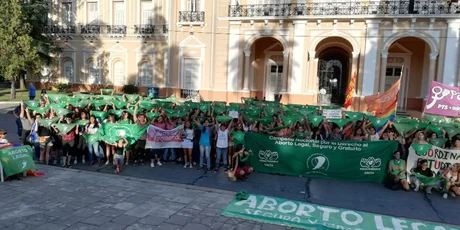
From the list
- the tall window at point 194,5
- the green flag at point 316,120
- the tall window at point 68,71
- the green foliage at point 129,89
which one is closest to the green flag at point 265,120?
the green flag at point 316,120

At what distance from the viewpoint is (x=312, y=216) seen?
7.38m

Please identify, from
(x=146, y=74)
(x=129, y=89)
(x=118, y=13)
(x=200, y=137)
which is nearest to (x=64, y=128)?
(x=200, y=137)

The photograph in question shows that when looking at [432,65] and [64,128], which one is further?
Answer: [432,65]

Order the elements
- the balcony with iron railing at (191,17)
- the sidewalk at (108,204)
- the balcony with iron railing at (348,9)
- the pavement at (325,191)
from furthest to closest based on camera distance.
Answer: the balcony with iron railing at (191,17), the balcony with iron railing at (348,9), the pavement at (325,191), the sidewalk at (108,204)

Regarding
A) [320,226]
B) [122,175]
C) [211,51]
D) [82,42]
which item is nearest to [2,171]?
[122,175]

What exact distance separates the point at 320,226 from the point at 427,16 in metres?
20.1

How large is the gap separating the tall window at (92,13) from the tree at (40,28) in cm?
358

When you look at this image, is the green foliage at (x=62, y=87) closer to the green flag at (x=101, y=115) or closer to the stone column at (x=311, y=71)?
Result: the green flag at (x=101, y=115)

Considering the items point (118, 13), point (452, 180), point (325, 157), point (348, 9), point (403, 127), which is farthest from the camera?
point (118, 13)

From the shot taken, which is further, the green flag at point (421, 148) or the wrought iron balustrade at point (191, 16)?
the wrought iron balustrade at point (191, 16)

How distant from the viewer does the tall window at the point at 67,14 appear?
109ft

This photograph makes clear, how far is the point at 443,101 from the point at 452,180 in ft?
10.7

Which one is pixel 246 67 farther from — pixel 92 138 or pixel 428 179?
pixel 428 179

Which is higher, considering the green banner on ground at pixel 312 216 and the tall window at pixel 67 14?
the tall window at pixel 67 14
